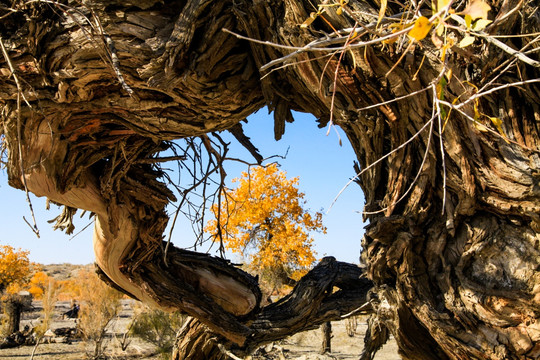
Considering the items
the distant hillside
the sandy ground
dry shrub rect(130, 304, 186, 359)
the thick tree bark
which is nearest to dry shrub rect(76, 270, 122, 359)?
the sandy ground

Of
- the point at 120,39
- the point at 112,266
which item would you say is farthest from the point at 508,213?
the point at 112,266

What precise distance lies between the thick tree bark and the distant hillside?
3431 centimetres

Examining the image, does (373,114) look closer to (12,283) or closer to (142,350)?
(142,350)

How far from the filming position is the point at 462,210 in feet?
6.76

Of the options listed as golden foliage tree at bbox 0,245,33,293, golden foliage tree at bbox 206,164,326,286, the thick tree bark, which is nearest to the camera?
the thick tree bark

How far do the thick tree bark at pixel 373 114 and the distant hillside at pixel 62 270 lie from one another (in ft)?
113

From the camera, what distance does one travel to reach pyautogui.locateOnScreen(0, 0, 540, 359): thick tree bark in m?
1.90

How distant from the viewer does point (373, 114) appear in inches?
84.0

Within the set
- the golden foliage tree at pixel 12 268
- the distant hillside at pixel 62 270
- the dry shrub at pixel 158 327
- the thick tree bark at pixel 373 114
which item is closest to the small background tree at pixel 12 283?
the golden foliage tree at pixel 12 268

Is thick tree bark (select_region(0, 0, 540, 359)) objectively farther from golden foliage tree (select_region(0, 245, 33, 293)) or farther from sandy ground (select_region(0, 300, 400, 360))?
golden foliage tree (select_region(0, 245, 33, 293))

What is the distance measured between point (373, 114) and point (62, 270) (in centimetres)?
4329

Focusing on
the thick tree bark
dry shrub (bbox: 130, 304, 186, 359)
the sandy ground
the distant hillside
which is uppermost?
the distant hillside

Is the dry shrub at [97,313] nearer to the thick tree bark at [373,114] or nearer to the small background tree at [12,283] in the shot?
the small background tree at [12,283]

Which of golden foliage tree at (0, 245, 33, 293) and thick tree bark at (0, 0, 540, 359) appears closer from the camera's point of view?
thick tree bark at (0, 0, 540, 359)
